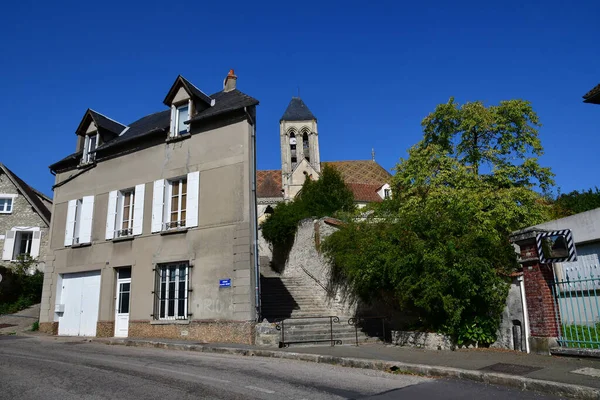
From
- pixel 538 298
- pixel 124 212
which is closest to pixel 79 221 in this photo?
pixel 124 212

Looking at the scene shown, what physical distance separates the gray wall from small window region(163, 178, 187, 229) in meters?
0.39

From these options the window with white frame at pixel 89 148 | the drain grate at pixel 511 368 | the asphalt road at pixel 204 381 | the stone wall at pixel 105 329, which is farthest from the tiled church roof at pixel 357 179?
the drain grate at pixel 511 368

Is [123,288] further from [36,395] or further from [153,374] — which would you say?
[36,395]

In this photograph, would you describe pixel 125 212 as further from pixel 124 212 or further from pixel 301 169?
pixel 301 169

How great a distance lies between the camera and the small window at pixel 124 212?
51.5ft

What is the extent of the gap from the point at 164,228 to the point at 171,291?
6.92 feet

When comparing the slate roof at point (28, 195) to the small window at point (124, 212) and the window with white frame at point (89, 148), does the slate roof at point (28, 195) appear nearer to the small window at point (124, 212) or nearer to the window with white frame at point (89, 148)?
the window with white frame at point (89, 148)

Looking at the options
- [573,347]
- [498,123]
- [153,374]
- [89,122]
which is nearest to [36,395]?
[153,374]

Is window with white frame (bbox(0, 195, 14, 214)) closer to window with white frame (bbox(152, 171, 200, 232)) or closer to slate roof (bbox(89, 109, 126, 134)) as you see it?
slate roof (bbox(89, 109, 126, 134))

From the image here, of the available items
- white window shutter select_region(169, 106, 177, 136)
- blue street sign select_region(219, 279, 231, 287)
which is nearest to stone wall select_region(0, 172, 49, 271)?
white window shutter select_region(169, 106, 177, 136)

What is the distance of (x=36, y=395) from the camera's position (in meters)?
6.04

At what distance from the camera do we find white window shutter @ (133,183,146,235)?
15.1m

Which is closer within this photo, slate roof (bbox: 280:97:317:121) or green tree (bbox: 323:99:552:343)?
green tree (bbox: 323:99:552:343)

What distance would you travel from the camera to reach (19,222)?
26281 millimetres
